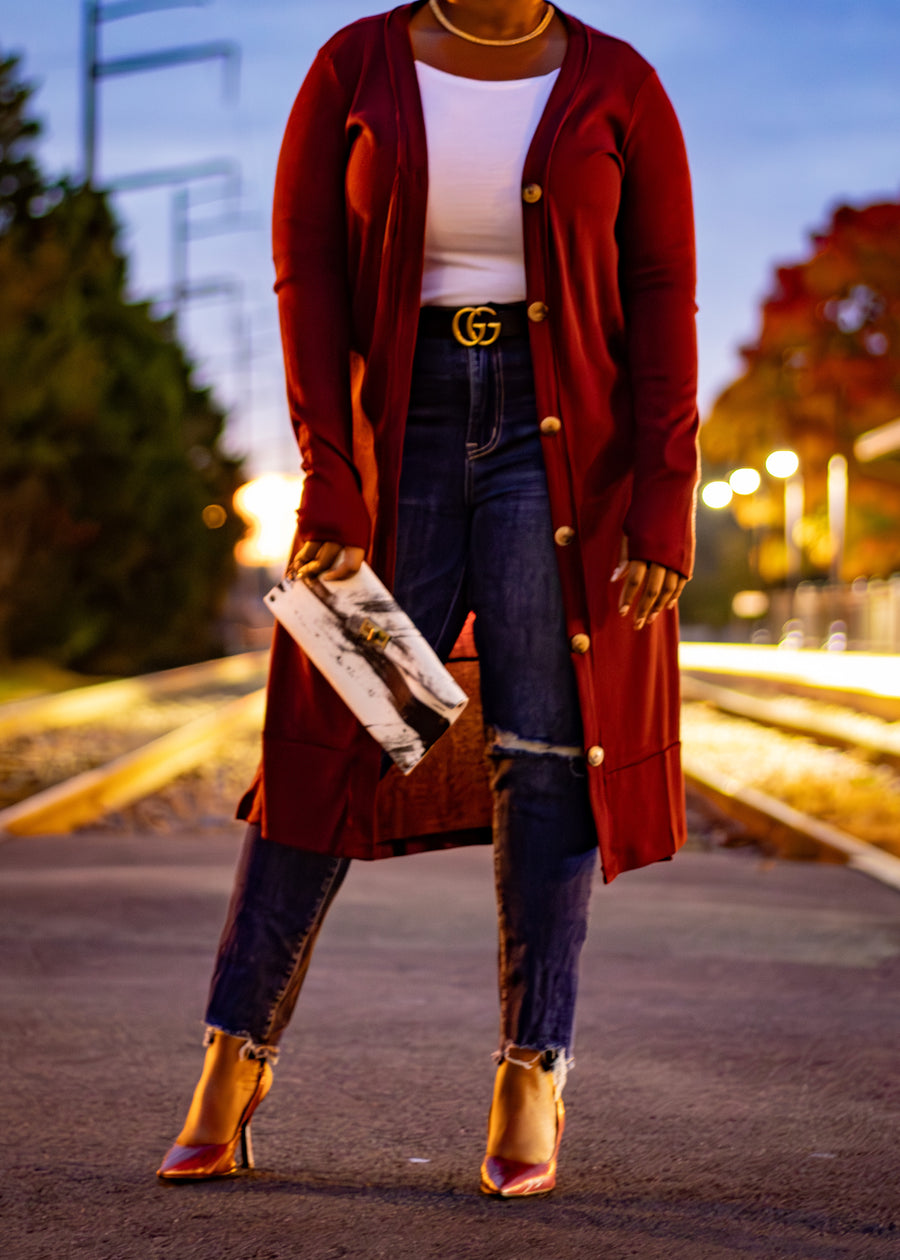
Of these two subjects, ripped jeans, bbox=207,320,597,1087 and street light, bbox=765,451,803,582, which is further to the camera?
street light, bbox=765,451,803,582

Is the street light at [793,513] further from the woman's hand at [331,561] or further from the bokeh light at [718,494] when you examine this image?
the woman's hand at [331,561]

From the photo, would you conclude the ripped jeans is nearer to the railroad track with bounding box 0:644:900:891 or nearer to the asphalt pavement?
the asphalt pavement

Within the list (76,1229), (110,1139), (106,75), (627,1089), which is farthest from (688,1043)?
(106,75)

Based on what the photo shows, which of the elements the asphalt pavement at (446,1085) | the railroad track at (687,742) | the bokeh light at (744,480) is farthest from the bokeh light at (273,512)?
the asphalt pavement at (446,1085)

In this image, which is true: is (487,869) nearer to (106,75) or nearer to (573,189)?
(573,189)

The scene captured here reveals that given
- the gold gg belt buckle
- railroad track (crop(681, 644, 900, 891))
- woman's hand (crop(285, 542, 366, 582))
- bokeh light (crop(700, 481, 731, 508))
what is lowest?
railroad track (crop(681, 644, 900, 891))

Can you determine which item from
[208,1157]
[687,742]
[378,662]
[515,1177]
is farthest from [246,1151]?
[687,742]

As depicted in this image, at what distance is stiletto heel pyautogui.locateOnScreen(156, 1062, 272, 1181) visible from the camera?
2898 mm

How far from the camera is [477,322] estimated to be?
9.49 feet

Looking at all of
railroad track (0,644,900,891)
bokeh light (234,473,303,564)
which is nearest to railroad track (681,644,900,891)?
railroad track (0,644,900,891)

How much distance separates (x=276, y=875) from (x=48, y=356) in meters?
24.0

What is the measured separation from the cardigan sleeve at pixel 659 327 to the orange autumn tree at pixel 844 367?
40.7 meters

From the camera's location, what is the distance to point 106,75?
104 feet

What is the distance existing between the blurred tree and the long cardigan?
2269cm
